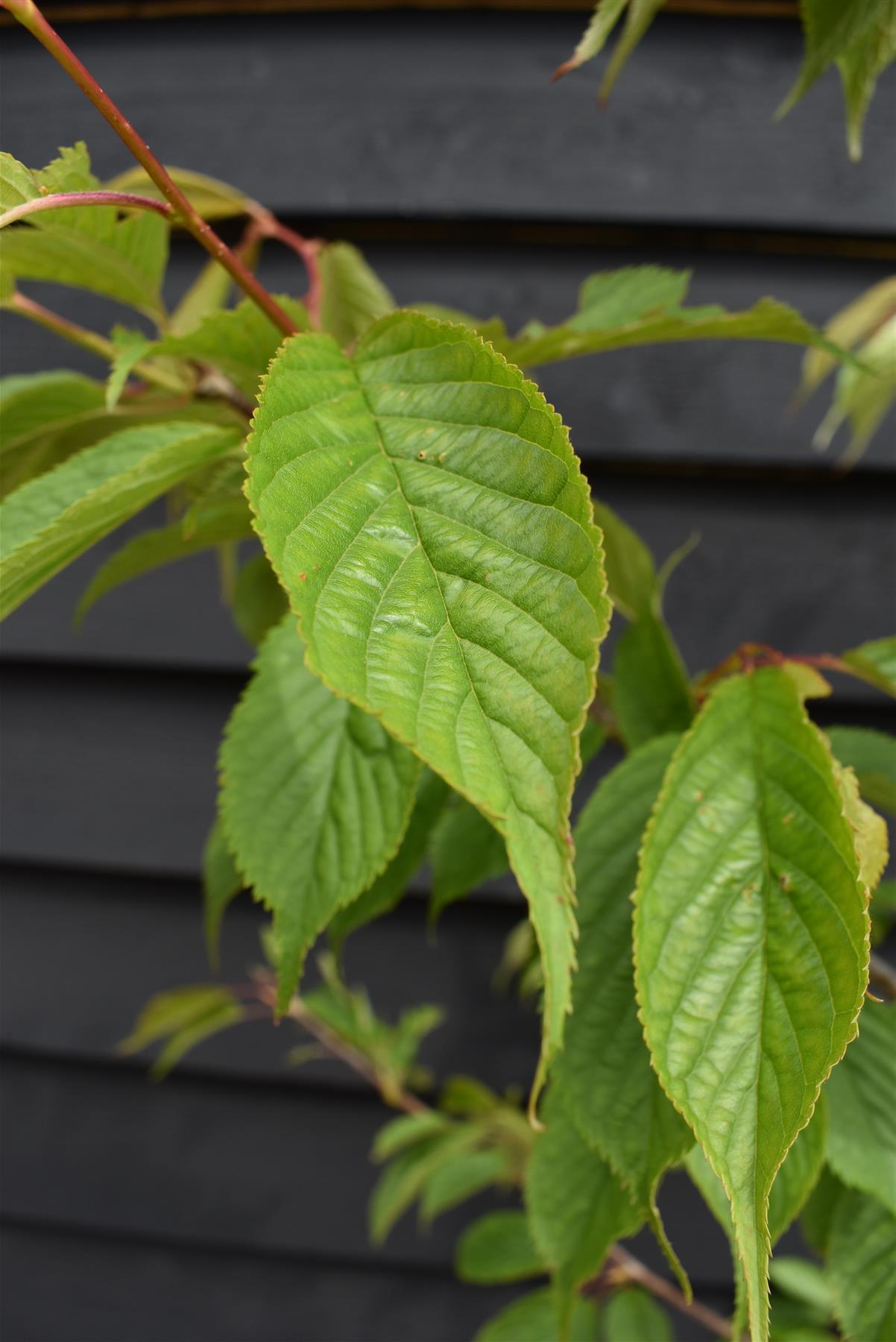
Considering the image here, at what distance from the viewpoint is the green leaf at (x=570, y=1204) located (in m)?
0.41

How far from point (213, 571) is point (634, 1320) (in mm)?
813

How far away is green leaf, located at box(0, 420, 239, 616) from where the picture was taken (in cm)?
30

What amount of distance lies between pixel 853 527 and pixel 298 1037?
885 millimetres

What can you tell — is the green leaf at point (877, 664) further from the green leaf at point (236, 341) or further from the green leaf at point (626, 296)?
the green leaf at point (236, 341)

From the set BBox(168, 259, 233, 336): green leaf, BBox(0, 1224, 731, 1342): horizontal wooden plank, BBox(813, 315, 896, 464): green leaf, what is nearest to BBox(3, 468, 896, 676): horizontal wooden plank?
BBox(813, 315, 896, 464): green leaf

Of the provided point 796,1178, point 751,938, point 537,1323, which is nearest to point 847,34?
point 751,938

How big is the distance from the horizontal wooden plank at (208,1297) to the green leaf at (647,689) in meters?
1.00

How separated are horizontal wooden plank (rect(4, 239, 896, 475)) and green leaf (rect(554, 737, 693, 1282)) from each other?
59cm

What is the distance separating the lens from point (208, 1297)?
1196 millimetres

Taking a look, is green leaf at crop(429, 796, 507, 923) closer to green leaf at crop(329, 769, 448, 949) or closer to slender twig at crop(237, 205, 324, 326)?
green leaf at crop(329, 769, 448, 949)

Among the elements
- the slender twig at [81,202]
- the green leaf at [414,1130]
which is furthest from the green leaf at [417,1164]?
the slender twig at [81,202]

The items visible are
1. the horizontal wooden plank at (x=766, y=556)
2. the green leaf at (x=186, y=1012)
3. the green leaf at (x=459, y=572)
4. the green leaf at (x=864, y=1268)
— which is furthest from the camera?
the horizontal wooden plank at (x=766, y=556)

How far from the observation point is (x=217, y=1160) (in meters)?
1.15

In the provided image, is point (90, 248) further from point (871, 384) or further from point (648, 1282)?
point (648, 1282)
